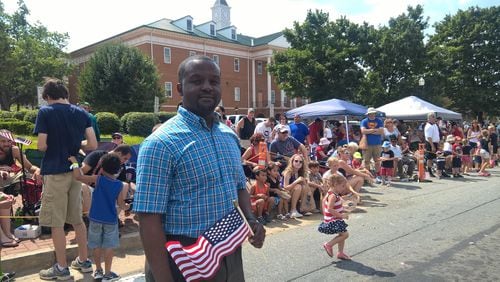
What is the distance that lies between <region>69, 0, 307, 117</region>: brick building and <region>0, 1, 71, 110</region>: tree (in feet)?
11.4

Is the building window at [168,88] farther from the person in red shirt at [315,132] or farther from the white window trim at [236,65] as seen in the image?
the person in red shirt at [315,132]

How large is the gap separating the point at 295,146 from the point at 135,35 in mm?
40292

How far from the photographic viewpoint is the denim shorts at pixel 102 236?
15.5ft

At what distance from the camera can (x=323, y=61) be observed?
3734 cm

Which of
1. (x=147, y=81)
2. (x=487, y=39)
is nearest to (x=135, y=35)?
(x=147, y=81)

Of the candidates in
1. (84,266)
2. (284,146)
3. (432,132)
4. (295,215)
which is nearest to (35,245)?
(84,266)

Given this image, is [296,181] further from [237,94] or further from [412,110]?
[237,94]

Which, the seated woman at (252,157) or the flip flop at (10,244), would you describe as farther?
the seated woman at (252,157)

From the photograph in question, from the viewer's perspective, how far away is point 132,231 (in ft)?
20.8

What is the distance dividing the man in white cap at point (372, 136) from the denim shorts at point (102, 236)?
9122 mm

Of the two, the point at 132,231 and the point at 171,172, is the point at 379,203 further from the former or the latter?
the point at 171,172

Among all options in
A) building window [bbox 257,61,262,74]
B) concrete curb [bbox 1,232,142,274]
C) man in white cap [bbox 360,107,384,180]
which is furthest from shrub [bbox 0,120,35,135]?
building window [bbox 257,61,262,74]

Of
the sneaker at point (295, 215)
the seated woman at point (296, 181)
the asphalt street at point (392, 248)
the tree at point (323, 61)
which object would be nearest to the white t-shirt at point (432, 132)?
the asphalt street at point (392, 248)

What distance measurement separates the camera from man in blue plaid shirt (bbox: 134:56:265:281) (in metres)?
1.90
